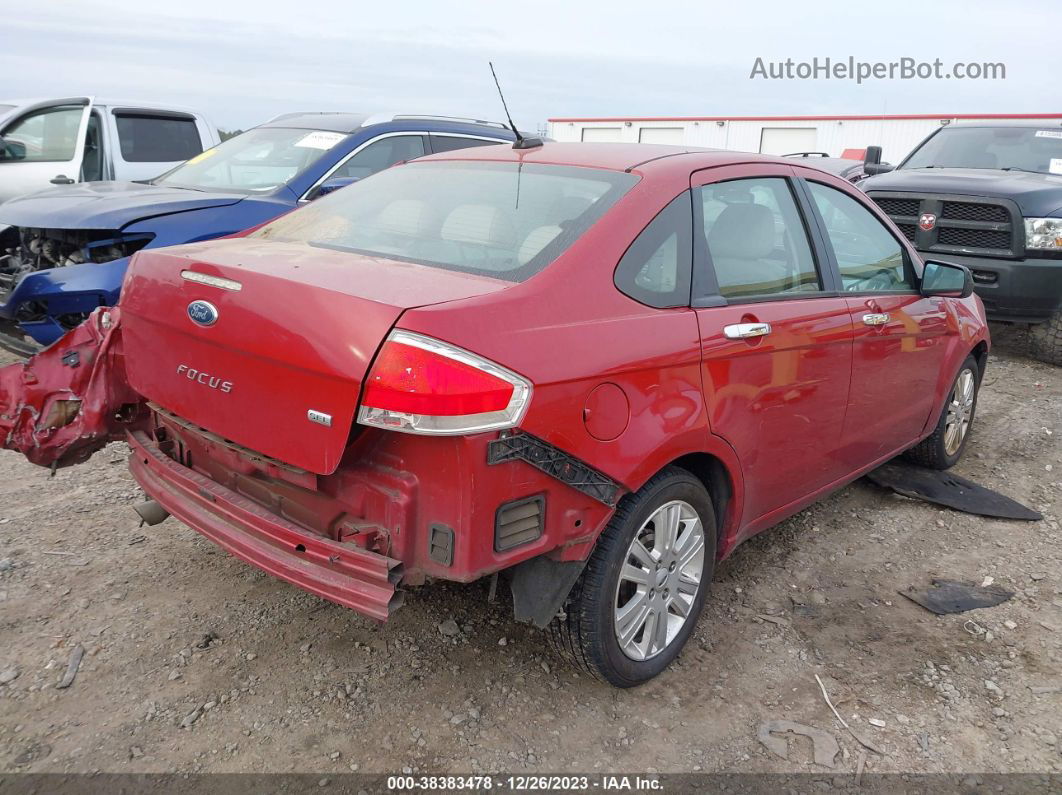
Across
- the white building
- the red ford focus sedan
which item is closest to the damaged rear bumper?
the red ford focus sedan

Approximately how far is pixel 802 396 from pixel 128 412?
2573 millimetres

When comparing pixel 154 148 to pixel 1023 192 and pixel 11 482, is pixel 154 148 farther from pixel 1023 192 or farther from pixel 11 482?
pixel 1023 192

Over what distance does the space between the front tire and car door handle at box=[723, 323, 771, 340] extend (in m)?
0.49

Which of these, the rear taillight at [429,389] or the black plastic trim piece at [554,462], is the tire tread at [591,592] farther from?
the rear taillight at [429,389]

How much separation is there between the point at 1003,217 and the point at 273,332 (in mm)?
6765

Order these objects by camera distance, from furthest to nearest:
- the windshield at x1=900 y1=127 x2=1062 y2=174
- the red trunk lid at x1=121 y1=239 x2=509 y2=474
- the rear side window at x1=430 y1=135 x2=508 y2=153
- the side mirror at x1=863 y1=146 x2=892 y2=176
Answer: the side mirror at x1=863 y1=146 x2=892 y2=176
the windshield at x1=900 y1=127 x2=1062 y2=174
the rear side window at x1=430 y1=135 x2=508 y2=153
the red trunk lid at x1=121 y1=239 x2=509 y2=474

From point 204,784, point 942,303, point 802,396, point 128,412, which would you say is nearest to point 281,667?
point 204,784

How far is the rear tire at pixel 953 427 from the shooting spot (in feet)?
15.4

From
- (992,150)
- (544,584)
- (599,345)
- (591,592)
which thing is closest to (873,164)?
(992,150)

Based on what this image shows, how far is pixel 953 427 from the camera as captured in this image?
4.87 meters

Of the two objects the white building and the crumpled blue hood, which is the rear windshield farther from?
the white building

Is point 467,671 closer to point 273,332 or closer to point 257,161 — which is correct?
point 273,332

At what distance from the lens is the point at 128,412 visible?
3.24 metres

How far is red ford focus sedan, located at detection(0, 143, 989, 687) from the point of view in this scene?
222cm
